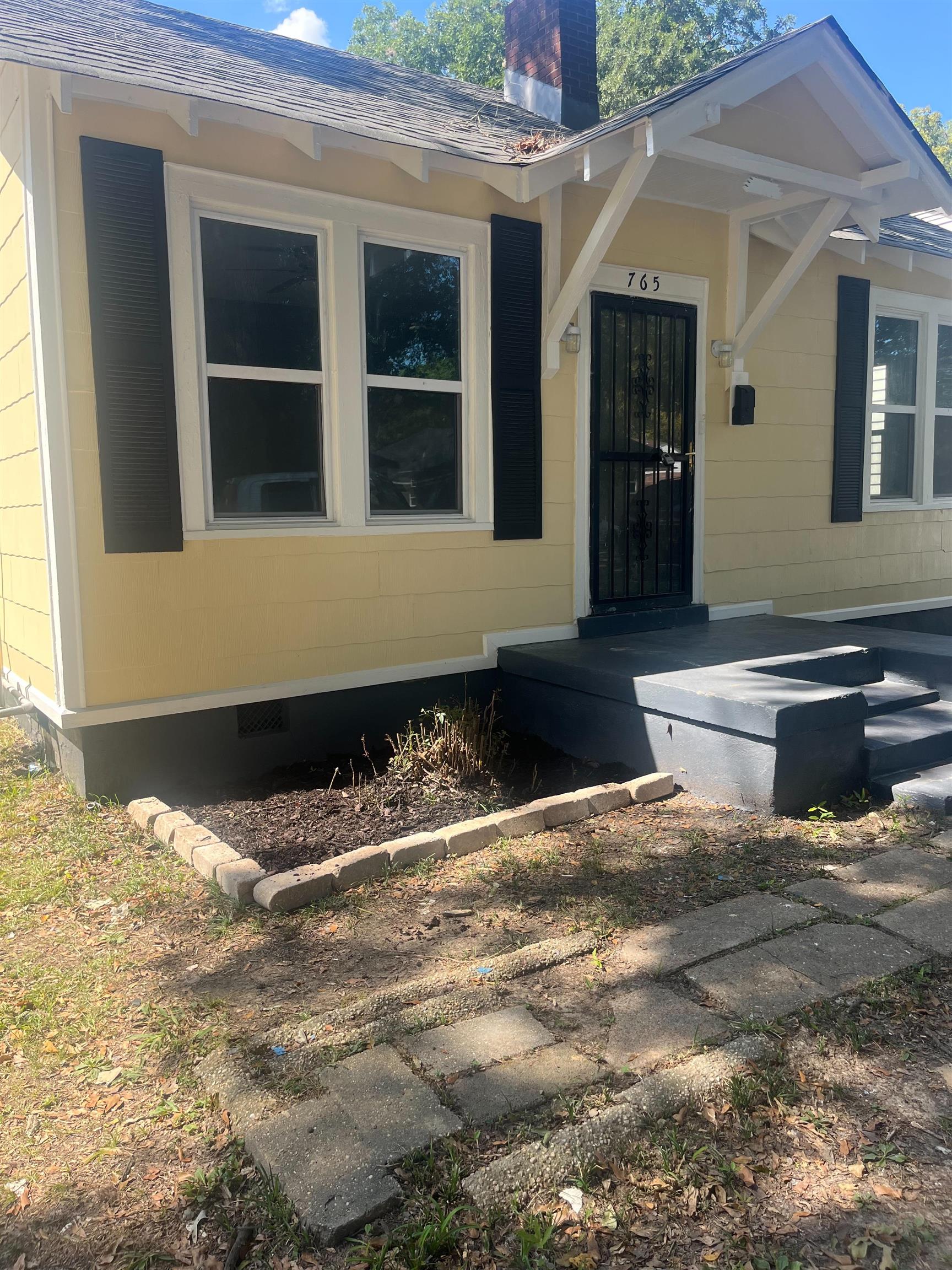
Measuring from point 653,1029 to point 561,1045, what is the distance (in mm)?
251

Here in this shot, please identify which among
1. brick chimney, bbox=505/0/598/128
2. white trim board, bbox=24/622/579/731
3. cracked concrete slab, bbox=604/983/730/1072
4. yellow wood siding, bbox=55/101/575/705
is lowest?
cracked concrete slab, bbox=604/983/730/1072

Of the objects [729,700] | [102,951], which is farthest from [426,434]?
[102,951]

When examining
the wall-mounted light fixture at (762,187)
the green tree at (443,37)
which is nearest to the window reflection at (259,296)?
the wall-mounted light fixture at (762,187)

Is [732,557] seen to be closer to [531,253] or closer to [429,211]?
[531,253]

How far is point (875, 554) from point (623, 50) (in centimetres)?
2357

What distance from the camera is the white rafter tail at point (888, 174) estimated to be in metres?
5.52

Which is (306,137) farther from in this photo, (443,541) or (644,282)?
(644,282)

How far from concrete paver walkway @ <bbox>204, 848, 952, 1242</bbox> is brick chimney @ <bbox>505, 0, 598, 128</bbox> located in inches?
229

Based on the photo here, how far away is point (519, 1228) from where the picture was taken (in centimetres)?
181

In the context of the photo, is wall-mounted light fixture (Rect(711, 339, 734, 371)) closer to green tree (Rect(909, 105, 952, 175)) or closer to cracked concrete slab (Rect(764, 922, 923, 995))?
cracked concrete slab (Rect(764, 922, 923, 995))

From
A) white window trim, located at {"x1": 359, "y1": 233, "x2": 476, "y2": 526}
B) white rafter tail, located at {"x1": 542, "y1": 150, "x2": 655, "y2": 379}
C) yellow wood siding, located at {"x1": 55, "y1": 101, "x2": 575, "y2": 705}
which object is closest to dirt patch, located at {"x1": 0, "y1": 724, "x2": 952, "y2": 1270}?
yellow wood siding, located at {"x1": 55, "y1": 101, "x2": 575, "y2": 705}

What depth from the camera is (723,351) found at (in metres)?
6.46

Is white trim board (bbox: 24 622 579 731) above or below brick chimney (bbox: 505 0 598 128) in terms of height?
below

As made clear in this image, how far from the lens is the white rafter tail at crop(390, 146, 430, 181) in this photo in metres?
4.57
